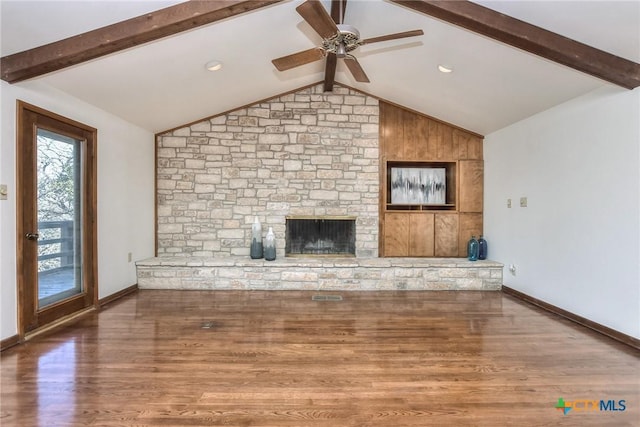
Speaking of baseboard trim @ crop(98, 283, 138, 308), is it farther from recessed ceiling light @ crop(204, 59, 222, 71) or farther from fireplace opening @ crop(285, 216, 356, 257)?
recessed ceiling light @ crop(204, 59, 222, 71)

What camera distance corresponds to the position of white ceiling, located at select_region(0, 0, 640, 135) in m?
2.42

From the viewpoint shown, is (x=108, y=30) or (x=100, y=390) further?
(x=108, y=30)

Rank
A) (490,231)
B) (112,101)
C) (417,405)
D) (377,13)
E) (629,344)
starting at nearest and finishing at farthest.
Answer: (417,405) → (629,344) → (377,13) → (112,101) → (490,231)

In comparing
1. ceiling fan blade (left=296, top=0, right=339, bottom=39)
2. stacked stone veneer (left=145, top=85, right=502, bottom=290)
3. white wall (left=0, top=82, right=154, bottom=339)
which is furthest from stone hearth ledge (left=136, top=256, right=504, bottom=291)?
ceiling fan blade (left=296, top=0, right=339, bottom=39)

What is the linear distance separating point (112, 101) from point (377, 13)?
3.01 m

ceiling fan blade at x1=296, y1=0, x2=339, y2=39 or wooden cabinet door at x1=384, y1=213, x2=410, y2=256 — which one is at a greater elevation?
ceiling fan blade at x1=296, y1=0, x2=339, y2=39

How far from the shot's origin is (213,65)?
360cm

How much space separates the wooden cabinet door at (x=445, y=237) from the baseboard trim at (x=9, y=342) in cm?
500

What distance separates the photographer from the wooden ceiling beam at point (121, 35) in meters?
2.56

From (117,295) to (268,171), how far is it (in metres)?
2.60

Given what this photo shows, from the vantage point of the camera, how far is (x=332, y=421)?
176 centimetres

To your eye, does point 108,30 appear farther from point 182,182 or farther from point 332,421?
point 332,421

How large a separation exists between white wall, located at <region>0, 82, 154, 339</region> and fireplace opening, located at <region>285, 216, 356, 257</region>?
2.14 metres

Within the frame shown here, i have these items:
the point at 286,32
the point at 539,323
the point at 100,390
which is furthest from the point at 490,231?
the point at 100,390
